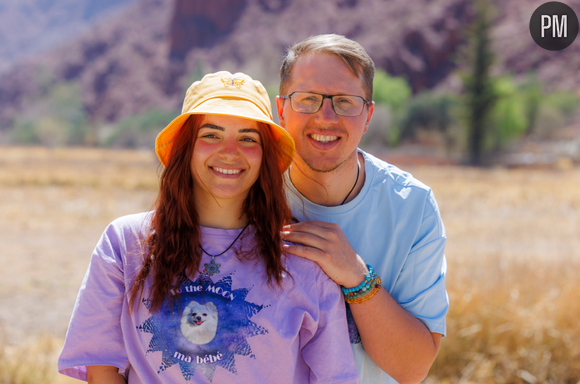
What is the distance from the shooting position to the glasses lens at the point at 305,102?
7.37ft

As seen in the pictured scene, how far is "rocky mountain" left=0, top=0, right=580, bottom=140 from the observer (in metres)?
79.9

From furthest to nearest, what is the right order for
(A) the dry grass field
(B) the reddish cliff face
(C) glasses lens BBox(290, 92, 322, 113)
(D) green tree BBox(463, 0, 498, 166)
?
(B) the reddish cliff face
(D) green tree BBox(463, 0, 498, 166)
(A) the dry grass field
(C) glasses lens BBox(290, 92, 322, 113)

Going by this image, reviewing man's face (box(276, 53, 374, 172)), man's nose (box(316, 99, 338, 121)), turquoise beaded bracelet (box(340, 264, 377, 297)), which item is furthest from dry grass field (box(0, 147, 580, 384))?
turquoise beaded bracelet (box(340, 264, 377, 297))

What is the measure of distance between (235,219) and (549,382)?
12.8ft

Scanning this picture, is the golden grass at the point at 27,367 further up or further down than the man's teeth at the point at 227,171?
further down

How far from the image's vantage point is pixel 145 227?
205 cm

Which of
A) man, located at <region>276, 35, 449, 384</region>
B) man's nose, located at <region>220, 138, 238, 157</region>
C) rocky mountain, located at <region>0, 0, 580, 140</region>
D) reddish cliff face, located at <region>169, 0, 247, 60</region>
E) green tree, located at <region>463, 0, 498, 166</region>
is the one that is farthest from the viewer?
reddish cliff face, located at <region>169, 0, 247, 60</region>

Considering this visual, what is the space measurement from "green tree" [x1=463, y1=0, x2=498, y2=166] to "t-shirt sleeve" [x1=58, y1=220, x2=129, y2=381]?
4784 centimetres

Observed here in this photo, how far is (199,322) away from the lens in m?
1.89

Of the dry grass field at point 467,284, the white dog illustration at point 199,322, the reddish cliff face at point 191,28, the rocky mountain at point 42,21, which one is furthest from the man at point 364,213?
the rocky mountain at point 42,21

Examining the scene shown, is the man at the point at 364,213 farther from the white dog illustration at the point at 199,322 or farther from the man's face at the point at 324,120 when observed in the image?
the white dog illustration at the point at 199,322

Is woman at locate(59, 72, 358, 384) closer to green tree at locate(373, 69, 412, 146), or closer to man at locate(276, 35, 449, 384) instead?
man at locate(276, 35, 449, 384)

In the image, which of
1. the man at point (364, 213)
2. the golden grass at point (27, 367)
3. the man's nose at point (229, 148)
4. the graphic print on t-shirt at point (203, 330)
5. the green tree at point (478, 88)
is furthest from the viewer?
the green tree at point (478, 88)

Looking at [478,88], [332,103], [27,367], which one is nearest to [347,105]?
[332,103]
